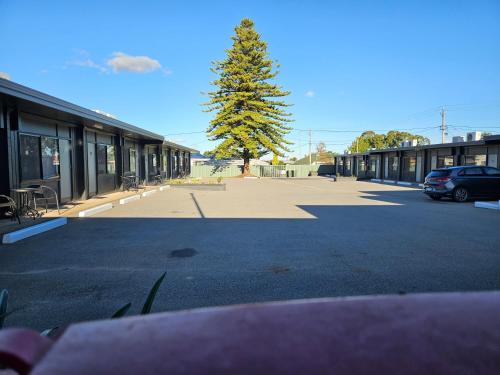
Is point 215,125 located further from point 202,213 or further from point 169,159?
point 202,213

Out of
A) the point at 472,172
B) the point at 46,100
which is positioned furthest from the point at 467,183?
the point at 46,100

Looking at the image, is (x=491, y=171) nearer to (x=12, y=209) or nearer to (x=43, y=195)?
(x=43, y=195)

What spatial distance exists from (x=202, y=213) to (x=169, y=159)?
2461 centimetres

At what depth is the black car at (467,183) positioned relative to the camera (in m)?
15.2

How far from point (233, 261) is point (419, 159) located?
28393mm

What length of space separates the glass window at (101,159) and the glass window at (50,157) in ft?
12.0

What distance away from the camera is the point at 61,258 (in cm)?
615

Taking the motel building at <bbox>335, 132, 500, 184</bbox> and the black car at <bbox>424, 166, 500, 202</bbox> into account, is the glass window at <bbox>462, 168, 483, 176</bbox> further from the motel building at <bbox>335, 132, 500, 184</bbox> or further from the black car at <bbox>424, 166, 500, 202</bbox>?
the motel building at <bbox>335, 132, 500, 184</bbox>

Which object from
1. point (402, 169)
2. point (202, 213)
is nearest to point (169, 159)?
point (402, 169)

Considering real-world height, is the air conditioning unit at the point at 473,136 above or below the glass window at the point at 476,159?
above

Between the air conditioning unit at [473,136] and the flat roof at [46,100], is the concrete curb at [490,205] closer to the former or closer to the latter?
the air conditioning unit at [473,136]

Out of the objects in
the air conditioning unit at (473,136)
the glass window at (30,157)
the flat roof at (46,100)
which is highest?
the air conditioning unit at (473,136)

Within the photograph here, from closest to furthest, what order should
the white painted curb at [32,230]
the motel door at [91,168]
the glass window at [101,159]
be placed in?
the white painted curb at [32,230], the motel door at [91,168], the glass window at [101,159]

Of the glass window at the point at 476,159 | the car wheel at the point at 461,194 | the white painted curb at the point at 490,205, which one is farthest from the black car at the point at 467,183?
the glass window at the point at 476,159
